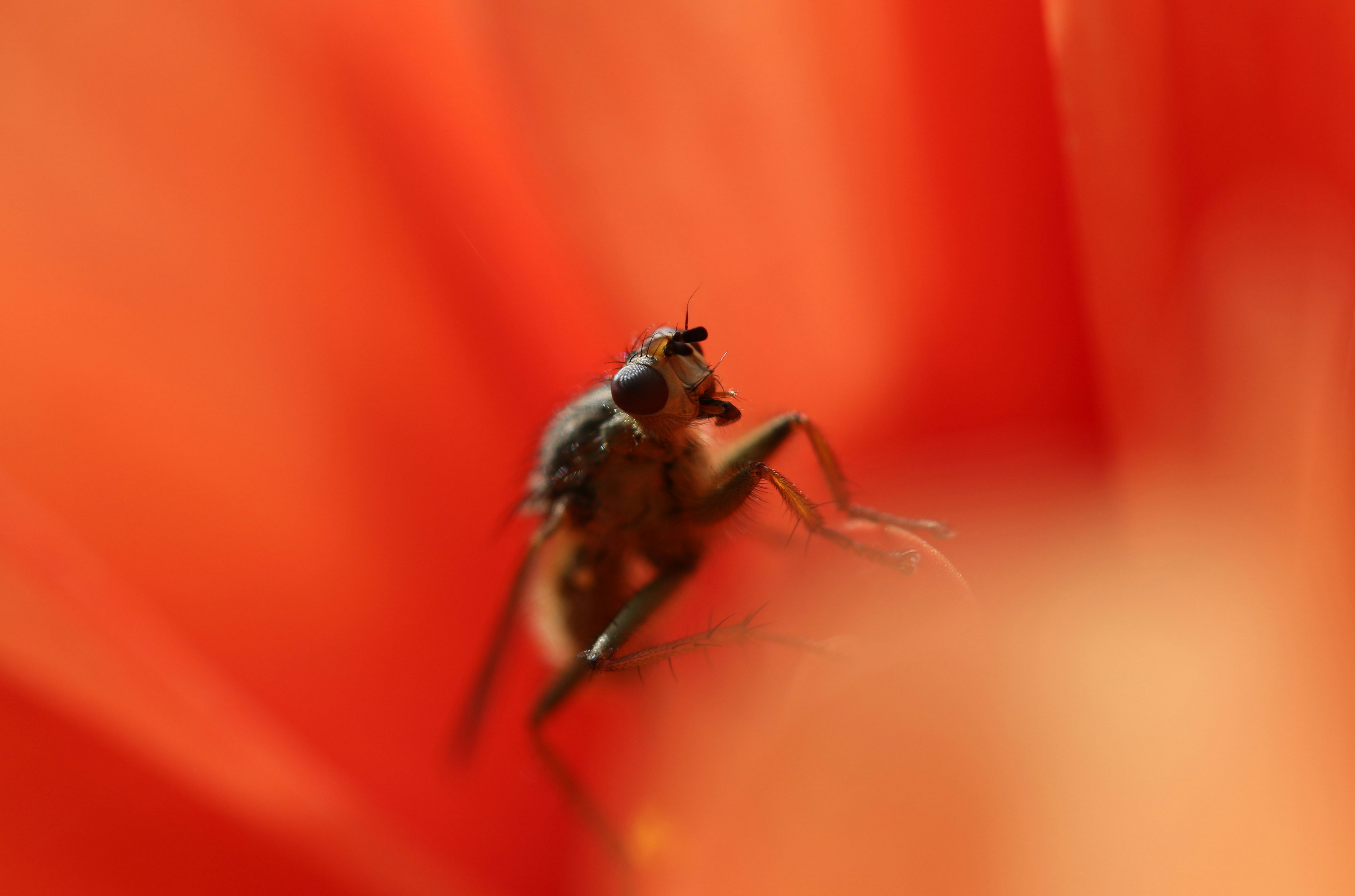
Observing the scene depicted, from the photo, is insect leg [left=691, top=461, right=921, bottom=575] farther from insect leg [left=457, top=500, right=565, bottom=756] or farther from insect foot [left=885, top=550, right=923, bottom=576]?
insect leg [left=457, top=500, right=565, bottom=756]

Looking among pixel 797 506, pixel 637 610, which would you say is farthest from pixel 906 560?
pixel 637 610

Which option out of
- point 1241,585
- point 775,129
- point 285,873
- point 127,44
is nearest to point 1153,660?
point 1241,585

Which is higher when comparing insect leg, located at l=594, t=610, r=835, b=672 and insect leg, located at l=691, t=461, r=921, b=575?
insect leg, located at l=691, t=461, r=921, b=575

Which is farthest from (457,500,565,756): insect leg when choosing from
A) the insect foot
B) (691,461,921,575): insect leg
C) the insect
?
the insect foot

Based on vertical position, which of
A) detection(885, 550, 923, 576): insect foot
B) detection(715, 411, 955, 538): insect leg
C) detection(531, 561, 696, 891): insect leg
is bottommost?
detection(531, 561, 696, 891): insect leg

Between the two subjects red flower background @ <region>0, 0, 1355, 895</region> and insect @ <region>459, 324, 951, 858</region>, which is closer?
red flower background @ <region>0, 0, 1355, 895</region>

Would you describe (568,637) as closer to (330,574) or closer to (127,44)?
(330,574)

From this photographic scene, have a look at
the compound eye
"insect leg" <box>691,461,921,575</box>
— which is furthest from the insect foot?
the compound eye
